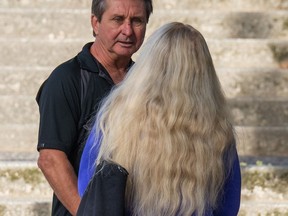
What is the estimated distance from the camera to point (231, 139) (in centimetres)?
330

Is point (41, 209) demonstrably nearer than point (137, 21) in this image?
No

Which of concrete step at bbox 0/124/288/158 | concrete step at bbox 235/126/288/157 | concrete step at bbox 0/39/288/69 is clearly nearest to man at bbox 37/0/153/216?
concrete step at bbox 0/124/288/158

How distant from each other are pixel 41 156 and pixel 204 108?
785mm

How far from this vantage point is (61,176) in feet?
12.1

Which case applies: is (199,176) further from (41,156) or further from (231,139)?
(41,156)

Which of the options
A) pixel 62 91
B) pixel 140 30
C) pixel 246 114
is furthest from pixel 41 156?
pixel 246 114

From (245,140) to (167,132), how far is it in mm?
3668

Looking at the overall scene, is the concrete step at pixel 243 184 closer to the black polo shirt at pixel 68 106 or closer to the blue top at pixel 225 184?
the black polo shirt at pixel 68 106

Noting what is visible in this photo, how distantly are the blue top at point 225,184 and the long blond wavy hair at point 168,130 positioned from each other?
51 mm

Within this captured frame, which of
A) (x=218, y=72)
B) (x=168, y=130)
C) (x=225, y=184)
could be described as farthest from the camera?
(x=218, y=72)

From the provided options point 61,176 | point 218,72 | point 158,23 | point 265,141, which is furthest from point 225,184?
point 158,23

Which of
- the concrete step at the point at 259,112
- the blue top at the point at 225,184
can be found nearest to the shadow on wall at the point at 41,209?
the concrete step at the point at 259,112

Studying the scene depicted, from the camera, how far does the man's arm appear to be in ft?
12.0

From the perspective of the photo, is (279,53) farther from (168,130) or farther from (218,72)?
(168,130)
